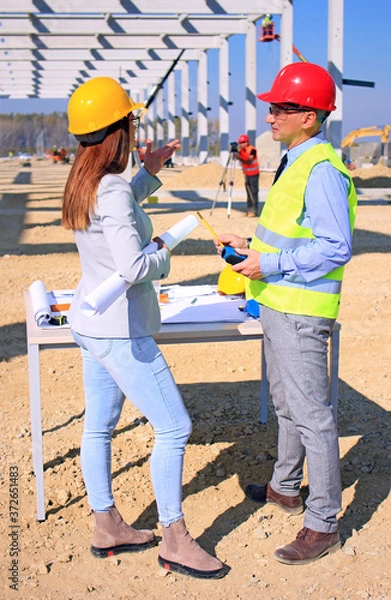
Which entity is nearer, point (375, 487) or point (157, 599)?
point (157, 599)

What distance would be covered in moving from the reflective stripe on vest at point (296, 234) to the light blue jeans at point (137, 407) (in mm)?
528

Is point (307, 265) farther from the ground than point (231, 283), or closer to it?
farther from the ground

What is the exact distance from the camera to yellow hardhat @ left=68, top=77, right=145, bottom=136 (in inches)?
98.8

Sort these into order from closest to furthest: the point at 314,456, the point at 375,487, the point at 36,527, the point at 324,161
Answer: the point at 324,161 < the point at 314,456 < the point at 36,527 < the point at 375,487

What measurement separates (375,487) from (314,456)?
0.91 m

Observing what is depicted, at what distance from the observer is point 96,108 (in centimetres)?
251

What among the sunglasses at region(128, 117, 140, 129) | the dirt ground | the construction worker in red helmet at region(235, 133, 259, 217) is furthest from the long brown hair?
the construction worker in red helmet at region(235, 133, 259, 217)

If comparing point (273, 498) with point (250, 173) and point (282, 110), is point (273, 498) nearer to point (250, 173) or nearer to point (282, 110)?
point (282, 110)

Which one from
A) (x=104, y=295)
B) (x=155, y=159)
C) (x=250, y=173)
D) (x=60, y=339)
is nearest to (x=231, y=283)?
(x=155, y=159)

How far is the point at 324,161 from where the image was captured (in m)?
2.63

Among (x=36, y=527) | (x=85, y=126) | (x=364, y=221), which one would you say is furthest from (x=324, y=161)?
(x=364, y=221)

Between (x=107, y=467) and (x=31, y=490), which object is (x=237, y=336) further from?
(x=31, y=490)

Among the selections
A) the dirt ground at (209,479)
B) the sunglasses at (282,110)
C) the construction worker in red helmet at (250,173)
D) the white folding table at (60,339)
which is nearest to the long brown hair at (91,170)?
the sunglasses at (282,110)

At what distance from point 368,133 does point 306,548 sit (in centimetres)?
3790
